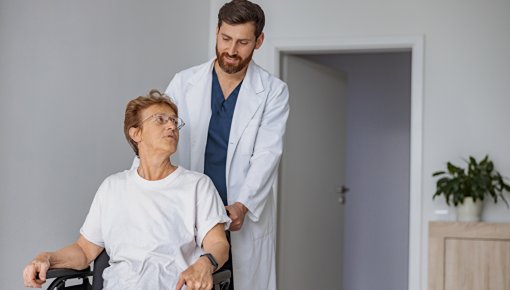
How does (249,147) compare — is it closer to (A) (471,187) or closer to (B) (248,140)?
(B) (248,140)

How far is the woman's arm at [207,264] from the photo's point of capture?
205 cm

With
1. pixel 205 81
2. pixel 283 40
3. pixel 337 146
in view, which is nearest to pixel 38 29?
pixel 205 81

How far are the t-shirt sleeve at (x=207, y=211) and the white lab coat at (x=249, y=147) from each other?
1.04 ft

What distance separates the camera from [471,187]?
14.8ft

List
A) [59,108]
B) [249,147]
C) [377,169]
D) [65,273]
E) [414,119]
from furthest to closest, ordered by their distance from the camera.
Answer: [377,169] → [414,119] → [59,108] → [249,147] → [65,273]

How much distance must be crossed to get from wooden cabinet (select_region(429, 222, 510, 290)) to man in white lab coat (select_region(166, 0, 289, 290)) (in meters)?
1.77

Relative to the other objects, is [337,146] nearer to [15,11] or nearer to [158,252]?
[15,11]

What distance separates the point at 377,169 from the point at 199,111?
153 inches

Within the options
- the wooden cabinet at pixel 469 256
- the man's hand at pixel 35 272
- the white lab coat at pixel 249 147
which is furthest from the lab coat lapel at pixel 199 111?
the wooden cabinet at pixel 469 256

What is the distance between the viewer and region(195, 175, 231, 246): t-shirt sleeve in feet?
7.75

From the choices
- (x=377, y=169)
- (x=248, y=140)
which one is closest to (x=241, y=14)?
(x=248, y=140)

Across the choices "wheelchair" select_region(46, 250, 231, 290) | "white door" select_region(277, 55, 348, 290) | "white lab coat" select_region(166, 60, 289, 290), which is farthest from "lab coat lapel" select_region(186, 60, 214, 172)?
"white door" select_region(277, 55, 348, 290)

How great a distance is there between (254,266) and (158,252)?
620mm

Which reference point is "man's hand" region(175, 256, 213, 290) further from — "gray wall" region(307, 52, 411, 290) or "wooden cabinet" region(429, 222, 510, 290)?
"gray wall" region(307, 52, 411, 290)
